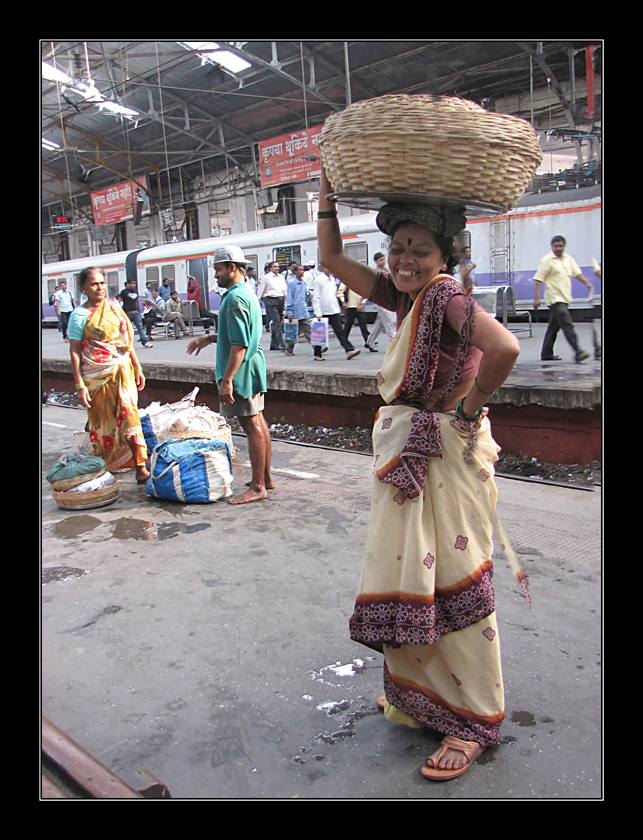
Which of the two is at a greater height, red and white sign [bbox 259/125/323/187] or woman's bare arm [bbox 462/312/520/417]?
red and white sign [bbox 259/125/323/187]

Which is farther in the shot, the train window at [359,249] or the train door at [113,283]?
the train door at [113,283]

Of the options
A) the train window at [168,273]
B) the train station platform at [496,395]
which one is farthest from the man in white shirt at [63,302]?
the train station platform at [496,395]

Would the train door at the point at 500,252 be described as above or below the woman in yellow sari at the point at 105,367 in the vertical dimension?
above

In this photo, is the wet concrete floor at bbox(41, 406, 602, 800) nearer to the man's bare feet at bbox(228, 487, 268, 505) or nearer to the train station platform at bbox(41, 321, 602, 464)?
the man's bare feet at bbox(228, 487, 268, 505)

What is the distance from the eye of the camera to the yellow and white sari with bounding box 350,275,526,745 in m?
1.89

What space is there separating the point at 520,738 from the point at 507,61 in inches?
597

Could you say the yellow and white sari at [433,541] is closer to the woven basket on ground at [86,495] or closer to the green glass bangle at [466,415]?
the green glass bangle at [466,415]

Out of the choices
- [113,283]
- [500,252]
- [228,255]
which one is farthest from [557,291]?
[113,283]

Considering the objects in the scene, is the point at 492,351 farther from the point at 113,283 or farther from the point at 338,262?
the point at 113,283

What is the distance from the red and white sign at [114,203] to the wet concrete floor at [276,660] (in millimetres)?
19448

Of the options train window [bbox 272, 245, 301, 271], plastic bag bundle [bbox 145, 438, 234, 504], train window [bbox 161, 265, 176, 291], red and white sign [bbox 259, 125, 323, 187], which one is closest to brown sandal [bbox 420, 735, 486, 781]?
plastic bag bundle [bbox 145, 438, 234, 504]

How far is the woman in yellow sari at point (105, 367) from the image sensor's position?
17.2 feet

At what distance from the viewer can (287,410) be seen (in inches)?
301

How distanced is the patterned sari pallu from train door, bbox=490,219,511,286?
10987mm
